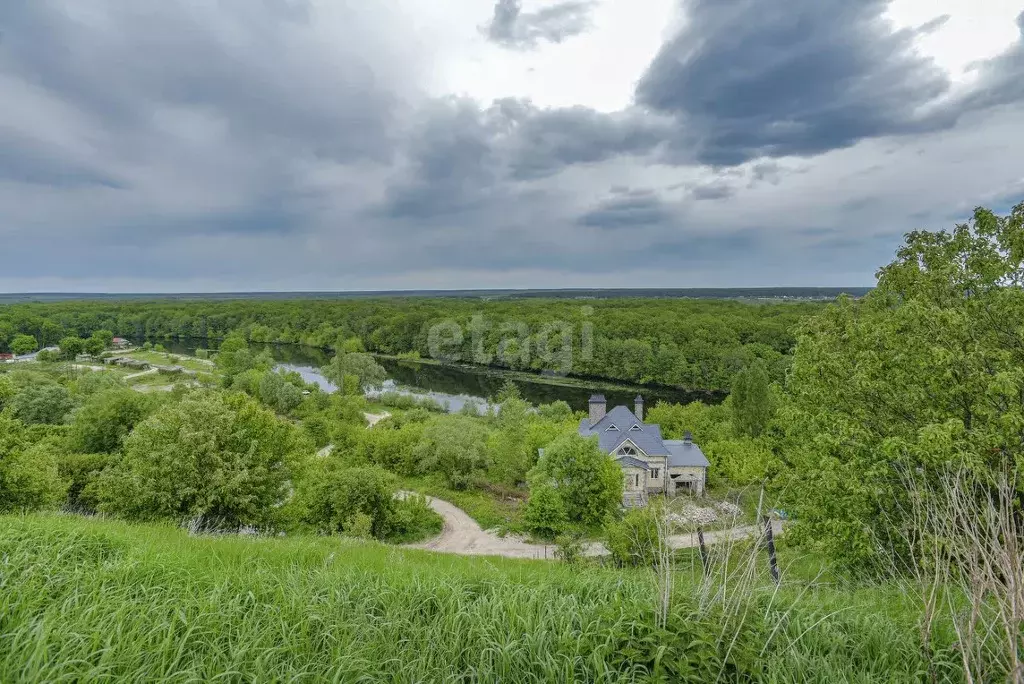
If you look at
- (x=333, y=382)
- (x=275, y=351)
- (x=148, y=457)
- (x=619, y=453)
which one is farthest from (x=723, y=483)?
(x=275, y=351)

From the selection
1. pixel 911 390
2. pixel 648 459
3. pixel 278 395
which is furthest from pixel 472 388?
pixel 911 390

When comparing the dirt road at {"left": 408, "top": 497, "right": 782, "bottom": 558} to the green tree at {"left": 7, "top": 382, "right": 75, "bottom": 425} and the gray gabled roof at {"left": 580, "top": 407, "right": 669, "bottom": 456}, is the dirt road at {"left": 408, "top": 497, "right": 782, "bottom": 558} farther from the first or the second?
the green tree at {"left": 7, "top": 382, "right": 75, "bottom": 425}

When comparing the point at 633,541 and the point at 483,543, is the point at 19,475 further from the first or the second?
the point at 633,541

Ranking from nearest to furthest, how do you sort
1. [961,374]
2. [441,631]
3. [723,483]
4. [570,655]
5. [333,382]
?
[570,655], [441,631], [961,374], [723,483], [333,382]

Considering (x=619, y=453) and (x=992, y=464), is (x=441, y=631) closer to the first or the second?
(x=992, y=464)

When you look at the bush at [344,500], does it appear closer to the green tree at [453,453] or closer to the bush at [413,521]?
the bush at [413,521]

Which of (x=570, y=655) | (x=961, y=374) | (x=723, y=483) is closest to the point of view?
(x=570, y=655)
